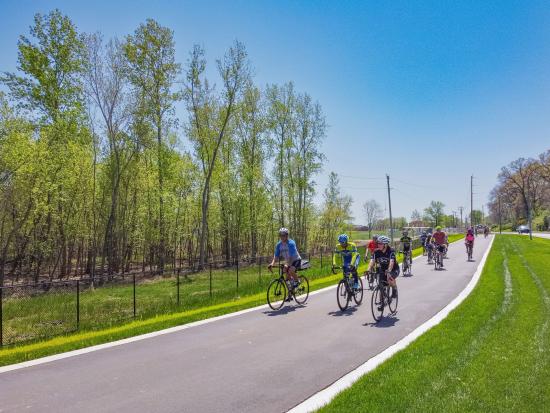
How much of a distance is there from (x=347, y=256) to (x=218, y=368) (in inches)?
239

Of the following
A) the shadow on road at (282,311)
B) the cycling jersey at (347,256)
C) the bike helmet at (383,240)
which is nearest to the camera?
the bike helmet at (383,240)

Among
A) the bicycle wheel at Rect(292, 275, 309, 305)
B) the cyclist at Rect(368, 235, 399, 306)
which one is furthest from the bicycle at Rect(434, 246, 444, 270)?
the cyclist at Rect(368, 235, 399, 306)

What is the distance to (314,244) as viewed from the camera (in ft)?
233

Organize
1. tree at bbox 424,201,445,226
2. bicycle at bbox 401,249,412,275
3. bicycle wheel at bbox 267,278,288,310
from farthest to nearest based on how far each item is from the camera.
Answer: tree at bbox 424,201,445,226 → bicycle at bbox 401,249,412,275 → bicycle wheel at bbox 267,278,288,310

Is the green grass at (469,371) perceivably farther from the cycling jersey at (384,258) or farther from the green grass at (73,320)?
the green grass at (73,320)

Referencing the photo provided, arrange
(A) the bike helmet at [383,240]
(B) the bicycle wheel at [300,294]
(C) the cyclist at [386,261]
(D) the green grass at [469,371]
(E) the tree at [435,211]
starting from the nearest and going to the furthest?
(D) the green grass at [469,371] < (C) the cyclist at [386,261] < (A) the bike helmet at [383,240] < (B) the bicycle wheel at [300,294] < (E) the tree at [435,211]

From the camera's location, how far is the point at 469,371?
→ 6.06m

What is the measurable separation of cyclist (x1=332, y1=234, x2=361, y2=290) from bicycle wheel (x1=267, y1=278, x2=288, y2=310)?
1.91 m

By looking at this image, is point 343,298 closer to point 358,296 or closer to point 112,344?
point 358,296

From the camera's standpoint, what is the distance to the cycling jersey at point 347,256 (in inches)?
452

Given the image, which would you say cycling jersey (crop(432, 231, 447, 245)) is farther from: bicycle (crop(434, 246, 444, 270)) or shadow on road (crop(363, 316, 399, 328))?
shadow on road (crop(363, 316, 399, 328))

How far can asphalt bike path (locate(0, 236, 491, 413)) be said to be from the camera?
5301mm

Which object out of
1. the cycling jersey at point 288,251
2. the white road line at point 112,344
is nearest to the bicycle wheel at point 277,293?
the white road line at point 112,344

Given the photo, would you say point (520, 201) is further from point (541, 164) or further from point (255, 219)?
point (255, 219)
